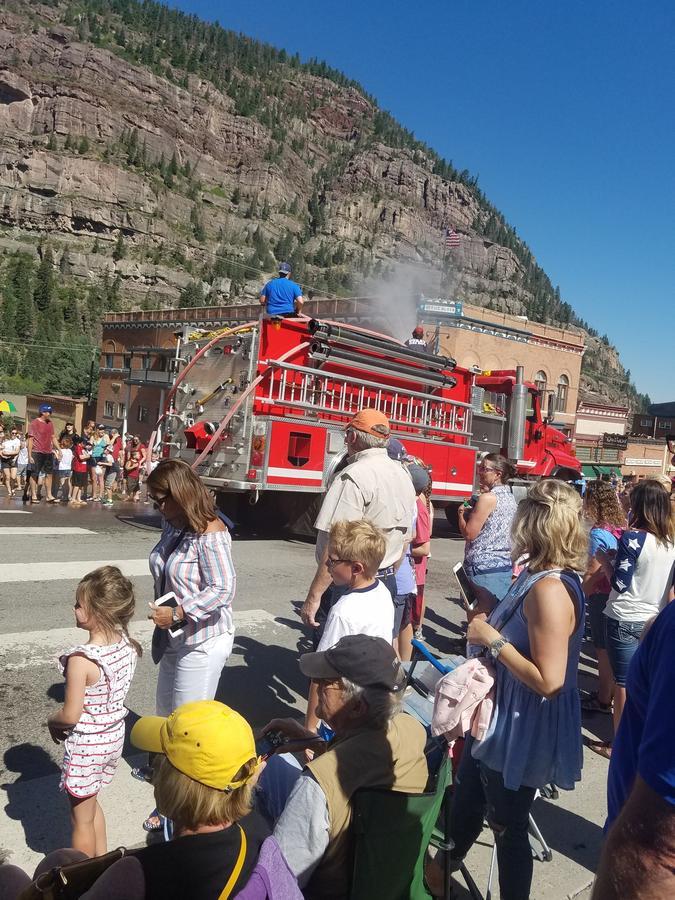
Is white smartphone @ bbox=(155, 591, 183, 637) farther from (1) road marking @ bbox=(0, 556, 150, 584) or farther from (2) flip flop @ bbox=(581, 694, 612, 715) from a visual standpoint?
(1) road marking @ bbox=(0, 556, 150, 584)

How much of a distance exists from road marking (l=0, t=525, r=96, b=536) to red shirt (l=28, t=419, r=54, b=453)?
3519mm

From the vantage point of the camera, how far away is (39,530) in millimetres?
10328

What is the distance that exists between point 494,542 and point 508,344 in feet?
112

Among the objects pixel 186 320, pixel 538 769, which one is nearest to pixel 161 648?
pixel 538 769

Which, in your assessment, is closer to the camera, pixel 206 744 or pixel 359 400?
pixel 206 744

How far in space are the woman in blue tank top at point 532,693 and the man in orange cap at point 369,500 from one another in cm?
141

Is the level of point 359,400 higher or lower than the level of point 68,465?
higher

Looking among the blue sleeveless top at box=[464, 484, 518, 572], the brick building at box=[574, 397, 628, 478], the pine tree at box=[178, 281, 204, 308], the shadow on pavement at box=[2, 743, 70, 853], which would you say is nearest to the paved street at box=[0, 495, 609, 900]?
the shadow on pavement at box=[2, 743, 70, 853]

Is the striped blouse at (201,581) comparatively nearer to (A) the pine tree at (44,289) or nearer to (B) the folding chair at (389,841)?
(B) the folding chair at (389,841)

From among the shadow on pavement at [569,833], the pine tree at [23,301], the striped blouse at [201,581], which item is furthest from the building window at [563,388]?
the pine tree at [23,301]

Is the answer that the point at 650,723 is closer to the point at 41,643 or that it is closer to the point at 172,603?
the point at 172,603

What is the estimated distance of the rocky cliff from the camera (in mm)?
140500

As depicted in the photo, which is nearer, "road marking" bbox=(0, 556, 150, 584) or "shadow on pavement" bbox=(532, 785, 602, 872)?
"shadow on pavement" bbox=(532, 785, 602, 872)

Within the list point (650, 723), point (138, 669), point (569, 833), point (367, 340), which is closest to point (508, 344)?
point (367, 340)
